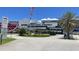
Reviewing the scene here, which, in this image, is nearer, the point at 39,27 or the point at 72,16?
the point at 72,16

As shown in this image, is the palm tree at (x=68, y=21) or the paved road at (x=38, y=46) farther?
the palm tree at (x=68, y=21)

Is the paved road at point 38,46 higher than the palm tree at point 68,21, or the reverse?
the palm tree at point 68,21

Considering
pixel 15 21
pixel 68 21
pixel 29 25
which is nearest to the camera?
pixel 68 21

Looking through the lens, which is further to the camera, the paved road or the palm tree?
the palm tree

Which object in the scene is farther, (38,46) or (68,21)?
(68,21)

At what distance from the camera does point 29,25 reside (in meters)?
62.8

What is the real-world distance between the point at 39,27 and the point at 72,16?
33961 mm

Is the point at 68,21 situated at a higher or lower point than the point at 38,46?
higher

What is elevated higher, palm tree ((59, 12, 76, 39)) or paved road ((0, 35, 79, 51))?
palm tree ((59, 12, 76, 39))
